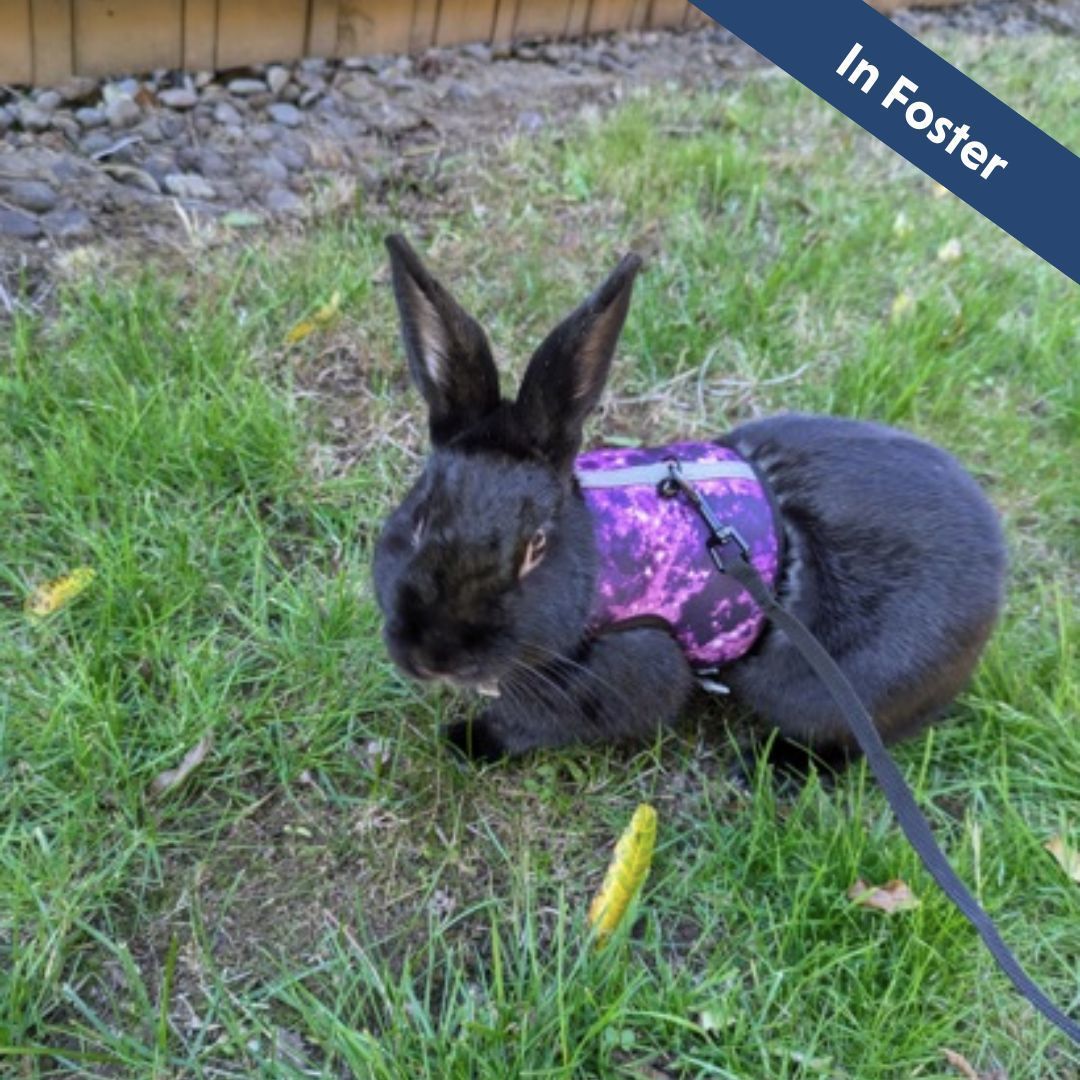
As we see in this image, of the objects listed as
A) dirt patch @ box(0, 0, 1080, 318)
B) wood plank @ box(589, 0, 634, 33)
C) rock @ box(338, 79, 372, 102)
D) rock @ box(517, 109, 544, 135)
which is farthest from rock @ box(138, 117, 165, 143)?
wood plank @ box(589, 0, 634, 33)

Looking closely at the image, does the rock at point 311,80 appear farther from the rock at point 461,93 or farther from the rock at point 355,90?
the rock at point 461,93

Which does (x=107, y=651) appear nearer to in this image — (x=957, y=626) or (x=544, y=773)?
(x=544, y=773)

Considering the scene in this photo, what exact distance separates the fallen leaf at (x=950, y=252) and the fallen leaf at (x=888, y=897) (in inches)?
94.7

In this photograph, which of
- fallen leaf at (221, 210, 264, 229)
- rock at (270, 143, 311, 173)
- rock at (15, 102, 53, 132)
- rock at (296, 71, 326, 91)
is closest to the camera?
fallen leaf at (221, 210, 264, 229)

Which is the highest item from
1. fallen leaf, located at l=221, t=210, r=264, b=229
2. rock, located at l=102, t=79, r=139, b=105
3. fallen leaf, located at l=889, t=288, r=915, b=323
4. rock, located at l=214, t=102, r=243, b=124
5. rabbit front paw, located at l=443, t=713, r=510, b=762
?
fallen leaf, located at l=889, t=288, r=915, b=323

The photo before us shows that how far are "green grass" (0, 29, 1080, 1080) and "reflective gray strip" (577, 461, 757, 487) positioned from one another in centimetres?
57

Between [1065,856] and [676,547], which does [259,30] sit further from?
[1065,856]

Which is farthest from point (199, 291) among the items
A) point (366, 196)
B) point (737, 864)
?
point (737, 864)

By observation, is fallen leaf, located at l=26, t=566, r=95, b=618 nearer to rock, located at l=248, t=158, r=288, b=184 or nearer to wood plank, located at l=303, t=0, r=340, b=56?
rock, located at l=248, t=158, r=288, b=184

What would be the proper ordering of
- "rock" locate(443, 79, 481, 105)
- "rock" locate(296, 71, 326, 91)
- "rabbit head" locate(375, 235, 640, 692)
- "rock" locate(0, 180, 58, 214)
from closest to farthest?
"rabbit head" locate(375, 235, 640, 692) → "rock" locate(0, 180, 58, 214) → "rock" locate(296, 71, 326, 91) → "rock" locate(443, 79, 481, 105)

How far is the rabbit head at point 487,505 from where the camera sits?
1.80m

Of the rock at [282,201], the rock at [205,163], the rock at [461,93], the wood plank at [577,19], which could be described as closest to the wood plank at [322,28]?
the rock at [461,93]

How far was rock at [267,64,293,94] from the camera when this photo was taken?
13.3 ft

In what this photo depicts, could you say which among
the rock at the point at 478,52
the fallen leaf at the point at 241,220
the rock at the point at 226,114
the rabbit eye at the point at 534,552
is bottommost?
the fallen leaf at the point at 241,220
